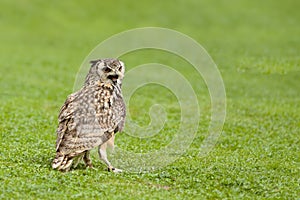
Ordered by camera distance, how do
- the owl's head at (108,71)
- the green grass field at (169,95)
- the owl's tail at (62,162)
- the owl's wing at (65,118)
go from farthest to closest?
1. the owl's head at (108,71)
2. the owl's wing at (65,118)
3. the owl's tail at (62,162)
4. the green grass field at (169,95)

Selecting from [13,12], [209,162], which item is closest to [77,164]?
[209,162]

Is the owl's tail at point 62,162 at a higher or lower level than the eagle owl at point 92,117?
lower

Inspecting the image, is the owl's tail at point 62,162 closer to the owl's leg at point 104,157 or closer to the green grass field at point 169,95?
the green grass field at point 169,95

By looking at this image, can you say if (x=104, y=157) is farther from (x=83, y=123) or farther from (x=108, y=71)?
(x=108, y=71)

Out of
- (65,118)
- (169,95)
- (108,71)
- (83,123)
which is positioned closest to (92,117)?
(83,123)

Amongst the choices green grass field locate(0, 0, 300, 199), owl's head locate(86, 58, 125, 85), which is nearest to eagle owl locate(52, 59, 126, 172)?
owl's head locate(86, 58, 125, 85)

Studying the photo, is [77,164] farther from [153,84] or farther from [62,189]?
[153,84]

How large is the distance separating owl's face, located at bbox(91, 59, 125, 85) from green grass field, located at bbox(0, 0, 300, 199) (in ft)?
5.34

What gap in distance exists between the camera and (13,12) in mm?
37500

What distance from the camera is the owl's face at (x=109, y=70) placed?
37.4 feet

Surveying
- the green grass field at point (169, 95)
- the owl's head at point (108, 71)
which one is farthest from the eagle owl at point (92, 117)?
the green grass field at point (169, 95)

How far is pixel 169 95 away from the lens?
22.2 meters

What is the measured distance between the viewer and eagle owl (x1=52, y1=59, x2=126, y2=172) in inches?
432

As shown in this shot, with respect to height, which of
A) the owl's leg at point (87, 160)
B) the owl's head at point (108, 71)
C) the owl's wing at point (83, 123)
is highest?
the owl's head at point (108, 71)
